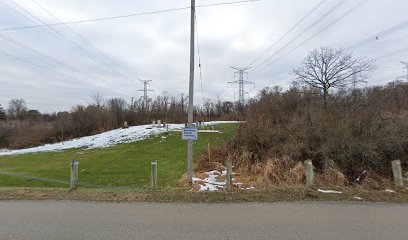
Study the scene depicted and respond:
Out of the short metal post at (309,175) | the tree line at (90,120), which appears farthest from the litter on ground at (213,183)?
the tree line at (90,120)

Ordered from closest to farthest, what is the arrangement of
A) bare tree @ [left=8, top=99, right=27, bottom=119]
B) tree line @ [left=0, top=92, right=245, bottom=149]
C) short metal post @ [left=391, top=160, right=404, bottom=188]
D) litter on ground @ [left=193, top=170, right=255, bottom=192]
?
short metal post @ [left=391, top=160, right=404, bottom=188], litter on ground @ [left=193, top=170, right=255, bottom=192], tree line @ [left=0, top=92, right=245, bottom=149], bare tree @ [left=8, top=99, right=27, bottom=119]

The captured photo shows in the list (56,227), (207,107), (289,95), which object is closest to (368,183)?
(289,95)

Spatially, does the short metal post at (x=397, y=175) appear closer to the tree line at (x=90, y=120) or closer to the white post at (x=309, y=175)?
the white post at (x=309, y=175)

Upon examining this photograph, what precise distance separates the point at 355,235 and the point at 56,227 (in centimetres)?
560

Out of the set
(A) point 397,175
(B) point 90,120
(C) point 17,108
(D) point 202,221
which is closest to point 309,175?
(A) point 397,175

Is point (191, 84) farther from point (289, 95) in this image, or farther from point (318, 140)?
point (289, 95)

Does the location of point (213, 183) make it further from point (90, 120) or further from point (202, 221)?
point (90, 120)

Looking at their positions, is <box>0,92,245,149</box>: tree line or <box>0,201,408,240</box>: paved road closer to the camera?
<box>0,201,408,240</box>: paved road

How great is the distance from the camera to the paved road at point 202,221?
5672 millimetres

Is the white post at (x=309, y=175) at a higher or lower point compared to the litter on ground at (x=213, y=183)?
higher

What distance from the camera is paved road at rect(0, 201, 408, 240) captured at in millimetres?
5672

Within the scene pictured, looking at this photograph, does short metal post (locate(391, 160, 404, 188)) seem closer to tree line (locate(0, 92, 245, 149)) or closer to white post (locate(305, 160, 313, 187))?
white post (locate(305, 160, 313, 187))

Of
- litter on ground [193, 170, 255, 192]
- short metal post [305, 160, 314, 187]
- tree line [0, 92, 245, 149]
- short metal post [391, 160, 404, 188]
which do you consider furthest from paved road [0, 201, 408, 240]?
tree line [0, 92, 245, 149]

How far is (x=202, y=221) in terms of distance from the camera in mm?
6441
